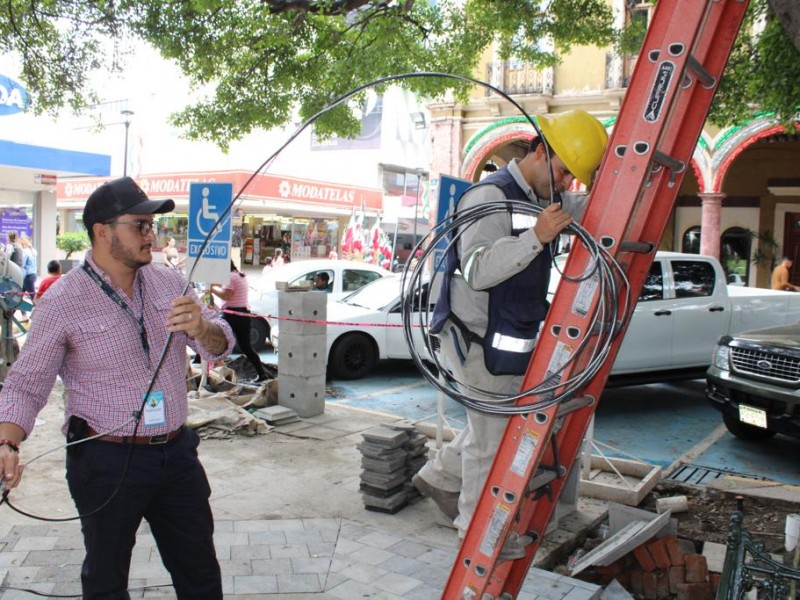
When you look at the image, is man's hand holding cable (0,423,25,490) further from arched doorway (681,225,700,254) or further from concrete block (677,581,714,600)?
arched doorway (681,225,700,254)

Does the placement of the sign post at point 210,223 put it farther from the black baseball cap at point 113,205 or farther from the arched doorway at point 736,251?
the arched doorway at point 736,251

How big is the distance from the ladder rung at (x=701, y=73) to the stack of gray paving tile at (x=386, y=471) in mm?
3540

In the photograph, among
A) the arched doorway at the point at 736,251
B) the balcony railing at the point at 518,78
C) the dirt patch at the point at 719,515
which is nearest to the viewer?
the dirt patch at the point at 719,515

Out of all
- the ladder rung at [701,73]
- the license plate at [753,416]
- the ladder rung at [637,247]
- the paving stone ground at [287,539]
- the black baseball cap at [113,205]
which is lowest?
the paving stone ground at [287,539]

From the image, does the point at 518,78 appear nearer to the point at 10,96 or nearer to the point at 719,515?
the point at 10,96

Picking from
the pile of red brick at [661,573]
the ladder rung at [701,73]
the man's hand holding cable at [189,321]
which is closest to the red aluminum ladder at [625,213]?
the ladder rung at [701,73]

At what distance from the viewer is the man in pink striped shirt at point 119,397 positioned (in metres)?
2.74

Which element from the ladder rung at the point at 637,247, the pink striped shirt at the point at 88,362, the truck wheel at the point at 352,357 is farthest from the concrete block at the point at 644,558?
the truck wheel at the point at 352,357

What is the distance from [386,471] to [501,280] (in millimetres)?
2743

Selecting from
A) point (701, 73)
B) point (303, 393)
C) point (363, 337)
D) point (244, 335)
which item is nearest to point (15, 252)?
point (244, 335)

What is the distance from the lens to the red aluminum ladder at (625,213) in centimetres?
254

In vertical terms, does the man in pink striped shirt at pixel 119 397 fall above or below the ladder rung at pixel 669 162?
below

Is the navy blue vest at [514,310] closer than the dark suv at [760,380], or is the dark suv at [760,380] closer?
the navy blue vest at [514,310]

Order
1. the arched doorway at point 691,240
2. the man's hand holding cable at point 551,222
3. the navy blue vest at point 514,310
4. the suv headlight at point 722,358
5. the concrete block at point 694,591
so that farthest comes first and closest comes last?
the arched doorway at point 691,240 → the suv headlight at point 722,358 → the concrete block at point 694,591 → the navy blue vest at point 514,310 → the man's hand holding cable at point 551,222
